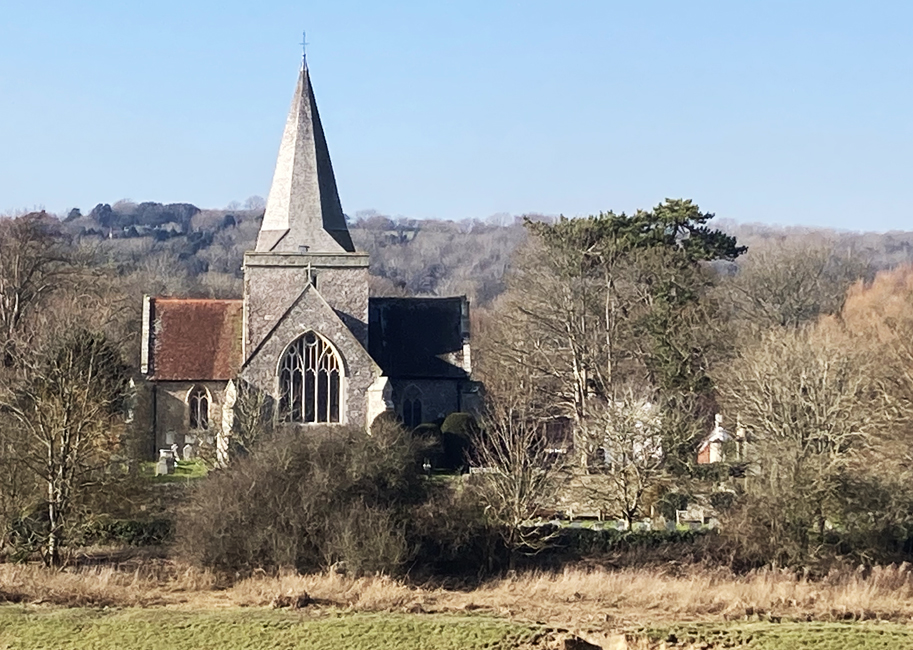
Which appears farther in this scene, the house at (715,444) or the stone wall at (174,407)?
the stone wall at (174,407)

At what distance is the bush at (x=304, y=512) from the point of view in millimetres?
28141

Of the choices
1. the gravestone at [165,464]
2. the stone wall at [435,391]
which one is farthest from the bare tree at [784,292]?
the gravestone at [165,464]

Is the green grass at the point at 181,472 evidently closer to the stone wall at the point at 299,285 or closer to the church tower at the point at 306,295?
the church tower at the point at 306,295

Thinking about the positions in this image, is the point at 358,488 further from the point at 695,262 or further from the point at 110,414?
the point at 695,262

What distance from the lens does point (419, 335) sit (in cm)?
4716

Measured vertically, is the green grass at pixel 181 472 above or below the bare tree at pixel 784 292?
below

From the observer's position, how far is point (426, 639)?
22.8 metres

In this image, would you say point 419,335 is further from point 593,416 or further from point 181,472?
point 593,416

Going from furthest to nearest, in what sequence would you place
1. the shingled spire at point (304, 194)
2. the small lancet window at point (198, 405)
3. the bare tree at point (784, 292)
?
the bare tree at point (784, 292)
the small lancet window at point (198, 405)
the shingled spire at point (304, 194)

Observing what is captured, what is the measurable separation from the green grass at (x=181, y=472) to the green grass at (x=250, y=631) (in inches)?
460

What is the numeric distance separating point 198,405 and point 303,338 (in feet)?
15.7

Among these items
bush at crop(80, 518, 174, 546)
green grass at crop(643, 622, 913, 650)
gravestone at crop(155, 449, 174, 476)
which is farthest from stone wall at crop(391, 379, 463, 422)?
green grass at crop(643, 622, 913, 650)

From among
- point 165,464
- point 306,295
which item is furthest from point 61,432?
point 306,295

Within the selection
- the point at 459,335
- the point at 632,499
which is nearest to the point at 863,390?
the point at 632,499
